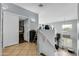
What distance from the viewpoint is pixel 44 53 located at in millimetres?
1846

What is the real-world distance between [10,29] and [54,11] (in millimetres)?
915

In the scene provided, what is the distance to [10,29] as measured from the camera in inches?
71.7

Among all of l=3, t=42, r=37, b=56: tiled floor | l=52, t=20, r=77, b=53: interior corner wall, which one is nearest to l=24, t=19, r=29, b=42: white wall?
l=3, t=42, r=37, b=56: tiled floor

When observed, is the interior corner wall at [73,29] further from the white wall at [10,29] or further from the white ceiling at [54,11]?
the white wall at [10,29]

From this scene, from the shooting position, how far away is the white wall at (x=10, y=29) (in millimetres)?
1779

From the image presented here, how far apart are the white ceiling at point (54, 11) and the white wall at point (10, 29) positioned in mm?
297

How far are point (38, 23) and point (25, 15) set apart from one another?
0.98 ft

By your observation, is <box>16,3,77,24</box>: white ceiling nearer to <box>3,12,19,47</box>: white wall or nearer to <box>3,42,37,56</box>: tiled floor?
<box>3,12,19,47</box>: white wall

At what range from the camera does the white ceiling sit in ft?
5.83

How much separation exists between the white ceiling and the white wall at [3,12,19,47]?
0.30m

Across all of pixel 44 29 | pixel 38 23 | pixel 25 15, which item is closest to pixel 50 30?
pixel 44 29

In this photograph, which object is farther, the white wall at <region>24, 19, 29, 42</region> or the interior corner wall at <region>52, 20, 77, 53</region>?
the white wall at <region>24, 19, 29, 42</region>

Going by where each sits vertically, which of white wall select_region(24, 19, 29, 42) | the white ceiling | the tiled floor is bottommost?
the tiled floor

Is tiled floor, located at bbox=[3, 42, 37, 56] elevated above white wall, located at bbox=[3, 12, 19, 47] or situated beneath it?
situated beneath
